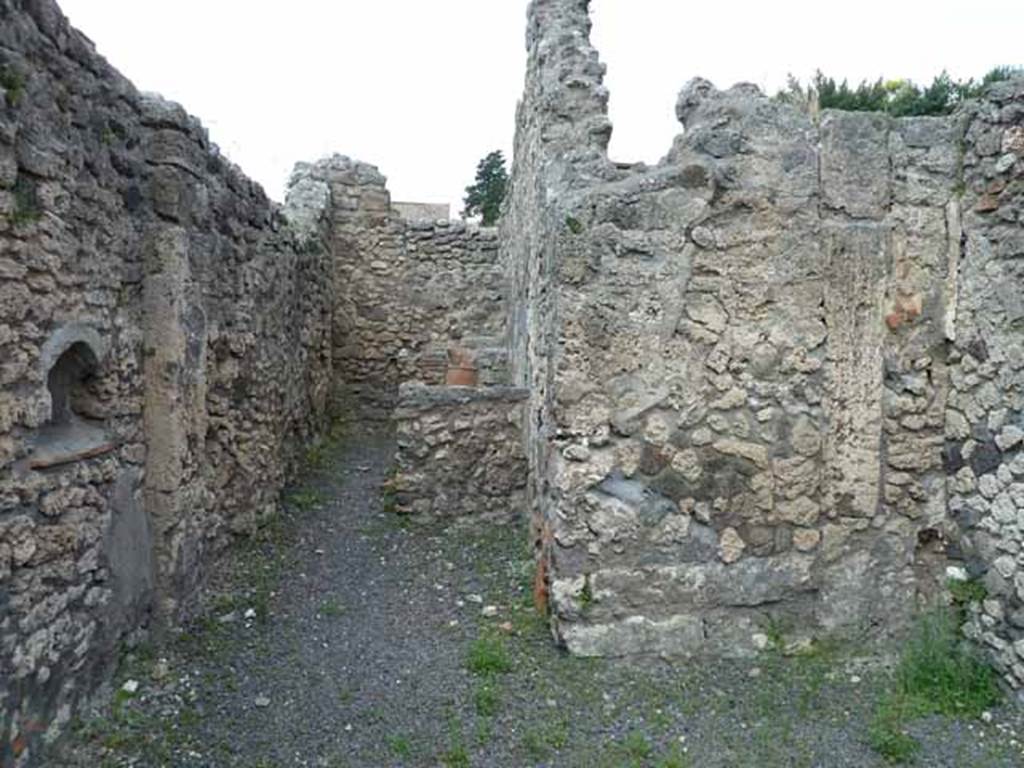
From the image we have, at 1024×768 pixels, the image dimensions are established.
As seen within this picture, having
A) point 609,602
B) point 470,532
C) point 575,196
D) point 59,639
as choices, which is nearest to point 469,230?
point 470,532

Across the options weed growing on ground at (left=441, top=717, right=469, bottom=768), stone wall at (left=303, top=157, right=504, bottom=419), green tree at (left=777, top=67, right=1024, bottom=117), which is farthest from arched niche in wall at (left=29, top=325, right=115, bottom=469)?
green tree at (left=777, top=67, right=1024, bottom=117)

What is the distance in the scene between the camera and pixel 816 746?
350 centimetres

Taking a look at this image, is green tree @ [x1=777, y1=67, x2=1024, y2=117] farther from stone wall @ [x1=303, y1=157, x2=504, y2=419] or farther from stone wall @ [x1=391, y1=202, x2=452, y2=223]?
stone wall @ [x1=391, y1=202, x2=452, y2=223]

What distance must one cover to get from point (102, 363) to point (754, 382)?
3.28 meters

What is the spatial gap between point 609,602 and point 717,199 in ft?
7.26

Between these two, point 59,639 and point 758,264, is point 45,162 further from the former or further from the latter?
point 758,264

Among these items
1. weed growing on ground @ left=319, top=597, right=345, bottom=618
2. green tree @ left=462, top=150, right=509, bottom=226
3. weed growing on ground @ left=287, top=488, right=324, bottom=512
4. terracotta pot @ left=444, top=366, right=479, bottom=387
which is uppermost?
green tree @ left=462, top=150, right=509, bottom=226

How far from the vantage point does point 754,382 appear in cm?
421

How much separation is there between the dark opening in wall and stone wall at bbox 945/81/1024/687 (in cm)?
430

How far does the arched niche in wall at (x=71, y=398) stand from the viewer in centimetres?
331

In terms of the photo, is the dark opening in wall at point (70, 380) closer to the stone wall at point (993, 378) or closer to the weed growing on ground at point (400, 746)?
the weed growing on ground at point (400, 746)

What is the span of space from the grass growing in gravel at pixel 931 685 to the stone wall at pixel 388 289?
A: 22.9 feet

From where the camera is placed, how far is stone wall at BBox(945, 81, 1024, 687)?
3.73 metres

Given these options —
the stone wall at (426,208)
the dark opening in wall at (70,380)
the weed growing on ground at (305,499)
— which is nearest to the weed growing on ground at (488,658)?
the dark opening in wall at (70,380)
